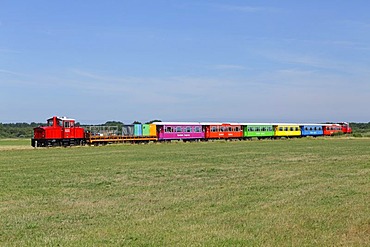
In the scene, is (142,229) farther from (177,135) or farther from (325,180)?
(177,135)

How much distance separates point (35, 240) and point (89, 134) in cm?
5191

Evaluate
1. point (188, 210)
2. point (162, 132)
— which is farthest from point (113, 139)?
point (188, 210)

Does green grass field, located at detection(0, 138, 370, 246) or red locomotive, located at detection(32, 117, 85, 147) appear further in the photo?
red locomotive, located at detection(32, 117, 85, 147)

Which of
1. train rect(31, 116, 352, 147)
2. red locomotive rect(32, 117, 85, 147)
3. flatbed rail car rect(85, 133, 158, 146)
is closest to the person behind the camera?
red locomotive rect(32, 117, 85, 147)

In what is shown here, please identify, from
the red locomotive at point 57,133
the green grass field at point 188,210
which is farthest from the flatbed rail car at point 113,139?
the green grass field at point 188,210

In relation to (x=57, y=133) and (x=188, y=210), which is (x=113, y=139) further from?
(x=188, y=210)

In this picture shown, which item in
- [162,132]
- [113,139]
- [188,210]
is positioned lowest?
[188,210]

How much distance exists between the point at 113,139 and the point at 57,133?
29.0 ft

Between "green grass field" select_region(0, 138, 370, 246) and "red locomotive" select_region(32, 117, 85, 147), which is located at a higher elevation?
"red locomotive" select_region(32, 117, 85, 147)

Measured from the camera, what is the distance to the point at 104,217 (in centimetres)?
1195

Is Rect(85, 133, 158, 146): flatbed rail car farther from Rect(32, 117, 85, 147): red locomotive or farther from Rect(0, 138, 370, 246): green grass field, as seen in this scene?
Rect(0, 138, 370, 246): green grass field

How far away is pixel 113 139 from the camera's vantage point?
6381cm

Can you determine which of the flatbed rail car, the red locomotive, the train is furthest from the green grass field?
the flatbed rail car

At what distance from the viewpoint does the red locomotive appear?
5594cm
